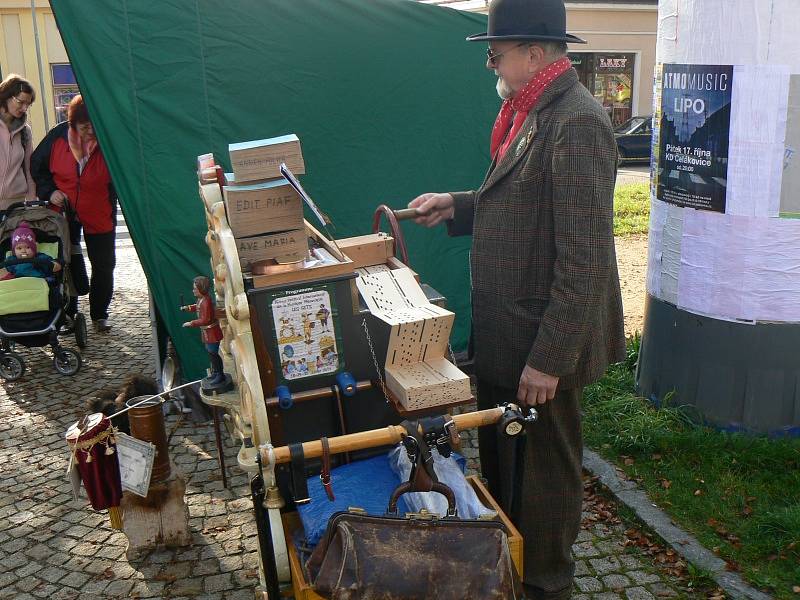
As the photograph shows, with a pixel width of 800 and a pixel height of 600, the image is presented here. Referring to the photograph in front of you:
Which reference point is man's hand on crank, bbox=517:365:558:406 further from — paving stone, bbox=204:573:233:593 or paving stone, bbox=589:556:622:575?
paving stone, bbox=204:573:233:593

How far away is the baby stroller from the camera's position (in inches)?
228

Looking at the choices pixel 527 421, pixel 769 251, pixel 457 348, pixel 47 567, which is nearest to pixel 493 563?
pixel 527 421

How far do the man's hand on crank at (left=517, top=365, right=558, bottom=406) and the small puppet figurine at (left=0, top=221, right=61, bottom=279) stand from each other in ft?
14.5

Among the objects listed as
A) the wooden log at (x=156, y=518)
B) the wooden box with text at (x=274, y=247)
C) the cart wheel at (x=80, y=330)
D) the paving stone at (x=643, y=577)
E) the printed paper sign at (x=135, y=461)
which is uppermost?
the wooden box with text at (x=274, y=247)

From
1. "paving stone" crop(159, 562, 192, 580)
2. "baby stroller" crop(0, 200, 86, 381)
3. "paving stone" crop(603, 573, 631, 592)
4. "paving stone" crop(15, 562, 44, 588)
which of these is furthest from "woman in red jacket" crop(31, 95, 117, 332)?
"paving stone" crop(603, 573, 631, 592)

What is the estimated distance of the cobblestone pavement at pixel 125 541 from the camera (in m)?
3.55

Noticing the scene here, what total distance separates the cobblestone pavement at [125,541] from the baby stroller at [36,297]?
0.53 meters

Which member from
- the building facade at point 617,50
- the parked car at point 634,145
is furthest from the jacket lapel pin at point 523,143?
the building facade at point 617,50

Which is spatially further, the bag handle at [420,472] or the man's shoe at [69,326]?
the man's shoe at [69,326]

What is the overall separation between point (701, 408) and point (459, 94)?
261 centimetres

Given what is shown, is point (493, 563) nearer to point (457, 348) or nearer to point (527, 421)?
point (527, 421)

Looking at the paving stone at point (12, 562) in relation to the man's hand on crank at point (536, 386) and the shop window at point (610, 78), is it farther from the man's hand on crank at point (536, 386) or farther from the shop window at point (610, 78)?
the shop window at point (610, 78)

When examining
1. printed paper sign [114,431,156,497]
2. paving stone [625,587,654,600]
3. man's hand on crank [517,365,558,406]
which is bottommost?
paving stone [625,587,654,600]

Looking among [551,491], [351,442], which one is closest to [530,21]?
[351,442]
